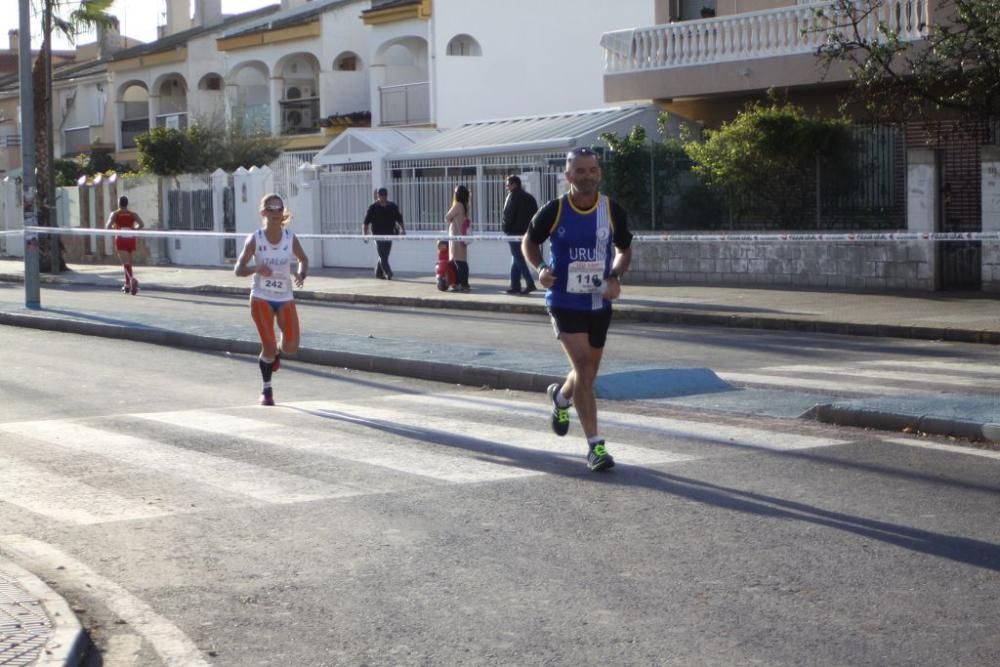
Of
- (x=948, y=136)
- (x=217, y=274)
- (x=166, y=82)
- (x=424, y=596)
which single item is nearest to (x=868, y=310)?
(x=948, y=136)

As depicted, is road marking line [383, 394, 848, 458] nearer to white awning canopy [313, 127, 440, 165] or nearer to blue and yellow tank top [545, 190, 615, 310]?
blue and yellow tank top [545, 190, 615, 310]

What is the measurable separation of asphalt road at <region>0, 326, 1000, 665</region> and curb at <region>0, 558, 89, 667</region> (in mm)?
126

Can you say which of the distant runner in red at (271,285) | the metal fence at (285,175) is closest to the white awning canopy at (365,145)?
the metal fence at (285,175)

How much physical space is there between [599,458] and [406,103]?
113 feet

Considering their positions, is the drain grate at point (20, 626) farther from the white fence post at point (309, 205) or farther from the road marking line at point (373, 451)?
the white fence post at point (309, 205)

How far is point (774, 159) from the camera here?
2409 centimetres

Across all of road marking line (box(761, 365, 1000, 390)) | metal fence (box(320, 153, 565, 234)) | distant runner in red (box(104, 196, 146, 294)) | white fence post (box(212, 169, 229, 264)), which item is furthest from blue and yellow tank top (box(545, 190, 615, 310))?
white fence post (box(212, 169, 229, 264))

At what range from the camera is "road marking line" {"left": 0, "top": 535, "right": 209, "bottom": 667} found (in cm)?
537

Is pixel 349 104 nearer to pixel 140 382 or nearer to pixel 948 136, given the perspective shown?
pixel 948 136

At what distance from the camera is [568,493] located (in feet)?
26.1

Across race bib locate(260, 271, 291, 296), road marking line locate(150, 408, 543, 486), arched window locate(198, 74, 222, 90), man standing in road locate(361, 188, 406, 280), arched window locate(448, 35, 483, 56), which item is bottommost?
road marking line locate(150, 408, 543, 486)

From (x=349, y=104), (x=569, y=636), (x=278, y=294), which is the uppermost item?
(x=349, y=104)

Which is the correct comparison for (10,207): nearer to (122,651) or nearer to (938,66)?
(938,66)

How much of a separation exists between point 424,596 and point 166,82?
51.3 metres
